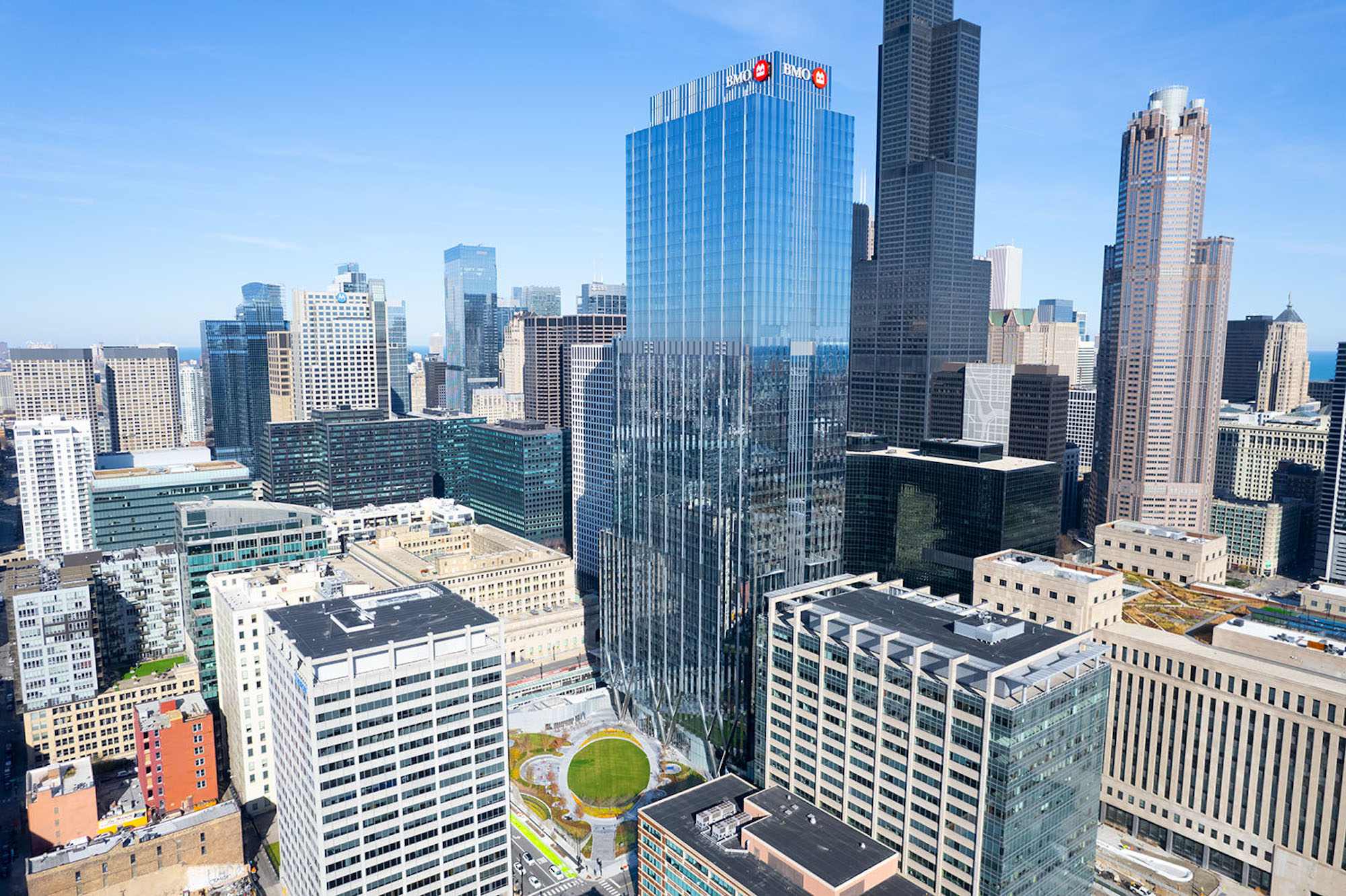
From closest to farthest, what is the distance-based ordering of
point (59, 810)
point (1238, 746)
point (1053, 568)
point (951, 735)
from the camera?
point (951, 735)
point (1238, 746)
point (59, 810)
point (1053, 568)

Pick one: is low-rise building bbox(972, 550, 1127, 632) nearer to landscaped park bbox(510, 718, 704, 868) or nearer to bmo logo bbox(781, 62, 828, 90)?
landscaped park bbox(510, 718, 704, 868)

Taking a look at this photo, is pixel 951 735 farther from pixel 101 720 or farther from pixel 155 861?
pixel 101 720

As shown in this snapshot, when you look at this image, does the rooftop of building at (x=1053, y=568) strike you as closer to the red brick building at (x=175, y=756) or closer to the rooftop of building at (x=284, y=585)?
the rooftop of building at (x=284, y=585)

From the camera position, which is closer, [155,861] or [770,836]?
[770,836]

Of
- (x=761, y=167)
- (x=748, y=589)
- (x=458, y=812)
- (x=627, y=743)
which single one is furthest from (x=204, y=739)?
(x=761, y=167)

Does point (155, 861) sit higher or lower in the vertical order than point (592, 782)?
higher

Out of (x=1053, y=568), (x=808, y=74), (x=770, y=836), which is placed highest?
(x=808, y=74)

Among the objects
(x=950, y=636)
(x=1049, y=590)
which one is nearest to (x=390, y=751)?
(x=950, y=636)

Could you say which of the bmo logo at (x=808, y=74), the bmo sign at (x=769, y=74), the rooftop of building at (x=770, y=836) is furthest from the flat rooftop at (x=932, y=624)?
the bmo logo at (x=808, y=74)
